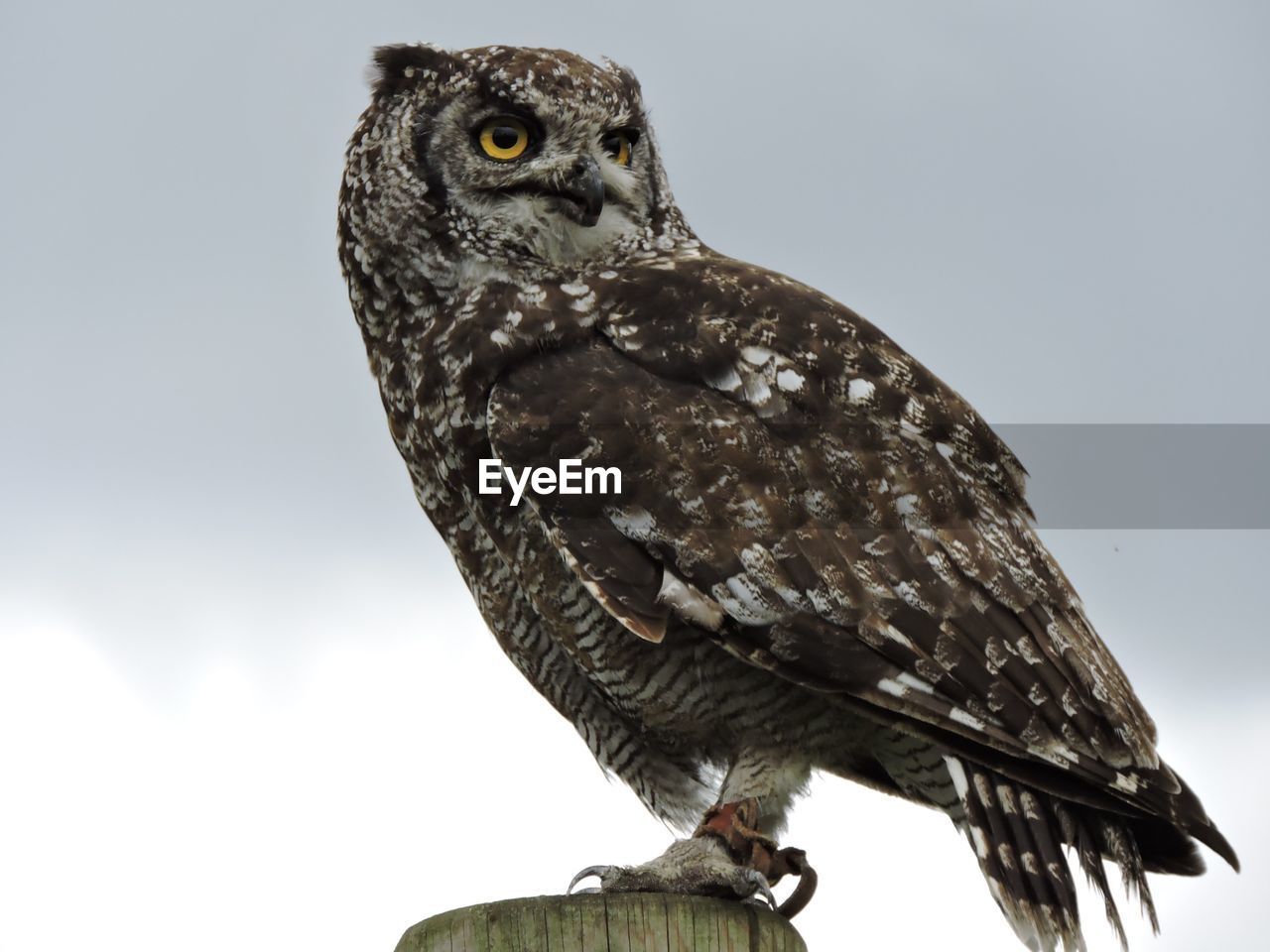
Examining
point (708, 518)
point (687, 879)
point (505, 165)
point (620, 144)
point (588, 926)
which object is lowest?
point (588, 926)

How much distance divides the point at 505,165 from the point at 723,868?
1.92 meters

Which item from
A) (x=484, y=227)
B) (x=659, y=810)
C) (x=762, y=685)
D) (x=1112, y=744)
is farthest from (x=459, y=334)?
(x=1112, y=744)

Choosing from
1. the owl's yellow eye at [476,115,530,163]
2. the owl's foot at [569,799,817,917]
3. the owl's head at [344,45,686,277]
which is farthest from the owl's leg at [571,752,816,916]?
the owl's yellow eye at [476,115,530,163]

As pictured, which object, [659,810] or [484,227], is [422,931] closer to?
[659,810]

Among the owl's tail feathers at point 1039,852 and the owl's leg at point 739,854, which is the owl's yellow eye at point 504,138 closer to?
the owl's leg at point 739,854

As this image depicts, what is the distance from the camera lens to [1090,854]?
3645 mm

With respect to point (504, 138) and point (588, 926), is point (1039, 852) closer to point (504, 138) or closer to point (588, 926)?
point (588, 926)

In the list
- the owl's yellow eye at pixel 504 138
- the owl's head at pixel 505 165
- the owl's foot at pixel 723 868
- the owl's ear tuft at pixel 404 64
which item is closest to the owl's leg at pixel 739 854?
the owl's foot at pixel 723 868

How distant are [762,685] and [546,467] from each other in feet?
2.37

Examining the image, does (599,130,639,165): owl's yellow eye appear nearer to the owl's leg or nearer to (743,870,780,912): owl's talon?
the owl's leg

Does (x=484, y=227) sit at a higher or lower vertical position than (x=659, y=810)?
higher

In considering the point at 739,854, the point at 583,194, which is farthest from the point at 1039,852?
the point at 583,194

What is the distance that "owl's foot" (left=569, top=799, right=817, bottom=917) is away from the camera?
3334 millimetres

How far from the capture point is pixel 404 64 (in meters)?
4.53
